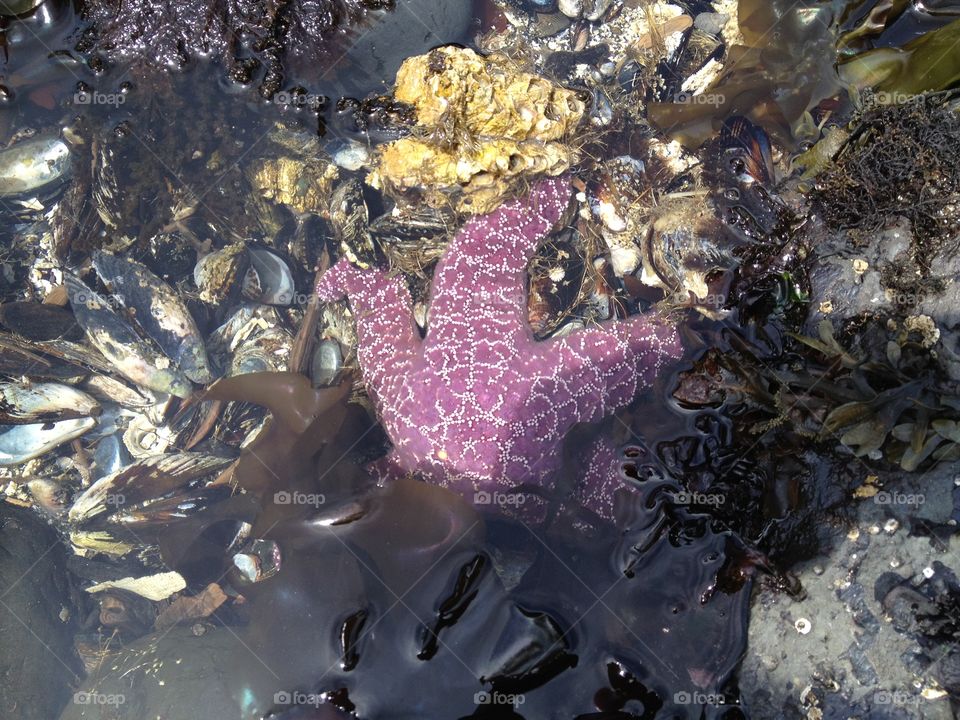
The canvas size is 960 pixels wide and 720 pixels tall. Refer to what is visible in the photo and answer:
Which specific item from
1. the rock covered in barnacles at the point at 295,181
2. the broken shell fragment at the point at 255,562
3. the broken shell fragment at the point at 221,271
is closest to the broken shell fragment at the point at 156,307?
the broken shell fragment at the point at 221,271

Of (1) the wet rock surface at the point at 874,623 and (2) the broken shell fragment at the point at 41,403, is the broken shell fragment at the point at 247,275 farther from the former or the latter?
(1) the wet rock surface at the point at 874,623

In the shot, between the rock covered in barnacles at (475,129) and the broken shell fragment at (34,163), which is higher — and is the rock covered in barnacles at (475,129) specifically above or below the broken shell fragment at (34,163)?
below

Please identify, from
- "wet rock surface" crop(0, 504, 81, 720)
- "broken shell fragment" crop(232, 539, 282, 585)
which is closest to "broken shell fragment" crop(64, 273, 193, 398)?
"broken shell fragment" crop(232, 539, 282, 585)

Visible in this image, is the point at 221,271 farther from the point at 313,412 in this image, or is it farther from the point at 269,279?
the point at 313,412

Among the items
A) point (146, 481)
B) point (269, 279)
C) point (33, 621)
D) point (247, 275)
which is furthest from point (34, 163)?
point (33, 621)

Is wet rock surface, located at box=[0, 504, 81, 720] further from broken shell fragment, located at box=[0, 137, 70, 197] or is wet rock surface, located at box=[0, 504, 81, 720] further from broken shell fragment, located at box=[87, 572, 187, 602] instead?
broken shell fragment, located at box=[0, 137, 70, 197]

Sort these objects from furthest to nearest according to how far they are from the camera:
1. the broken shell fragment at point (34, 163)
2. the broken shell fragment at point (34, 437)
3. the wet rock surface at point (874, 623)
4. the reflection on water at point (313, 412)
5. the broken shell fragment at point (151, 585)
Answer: the broken shell fragment at point (151, 585), the broken shell fragment at point (34, 437), the broken shell fragment at point (34, 163), the reflection on water at point (313, 412), the wet rock surface at point (874, 623)

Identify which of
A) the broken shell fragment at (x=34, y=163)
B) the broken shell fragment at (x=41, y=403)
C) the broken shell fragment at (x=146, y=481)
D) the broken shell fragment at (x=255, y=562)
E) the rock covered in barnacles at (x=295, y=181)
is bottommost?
the broken shell fragment at (x=255, y=562)
